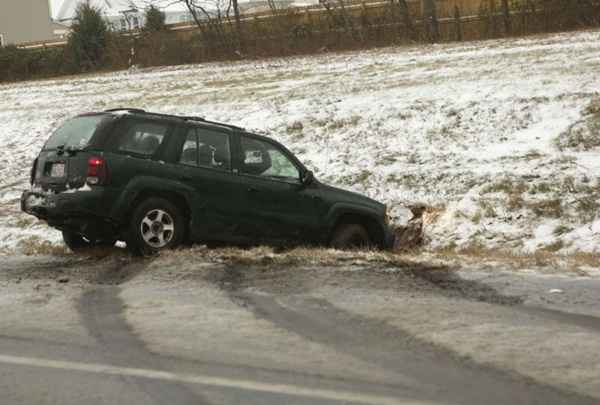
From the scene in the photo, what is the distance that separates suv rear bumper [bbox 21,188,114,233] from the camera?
34.9 ft

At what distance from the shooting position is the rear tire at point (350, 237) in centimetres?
1248

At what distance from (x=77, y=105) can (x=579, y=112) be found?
15904 millimetres

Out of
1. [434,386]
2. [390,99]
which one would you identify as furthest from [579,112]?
[434,386]

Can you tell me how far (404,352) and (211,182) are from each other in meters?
5.26

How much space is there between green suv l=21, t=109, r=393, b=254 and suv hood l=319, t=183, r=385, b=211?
2 centimetres

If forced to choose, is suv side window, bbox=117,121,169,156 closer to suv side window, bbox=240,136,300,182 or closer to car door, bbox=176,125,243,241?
car door, bbox=176,125,243,241

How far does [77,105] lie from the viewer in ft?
93.2

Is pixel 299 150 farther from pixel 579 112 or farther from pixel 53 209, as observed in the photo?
pixel 53 209

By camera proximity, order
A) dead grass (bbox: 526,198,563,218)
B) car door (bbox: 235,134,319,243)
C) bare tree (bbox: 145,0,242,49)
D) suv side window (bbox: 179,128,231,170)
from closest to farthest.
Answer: suv side window (bbox: 179,128,231,170)
car door (bbox: 235,134,319,243)
dead grass (bbox: 526,198,563,218)
bare tree (bbox: 145,0,242,49)

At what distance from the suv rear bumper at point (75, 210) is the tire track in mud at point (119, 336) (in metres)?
0.62

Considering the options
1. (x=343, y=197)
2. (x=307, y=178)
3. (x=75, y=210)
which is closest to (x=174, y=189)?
(x=75, y=210)

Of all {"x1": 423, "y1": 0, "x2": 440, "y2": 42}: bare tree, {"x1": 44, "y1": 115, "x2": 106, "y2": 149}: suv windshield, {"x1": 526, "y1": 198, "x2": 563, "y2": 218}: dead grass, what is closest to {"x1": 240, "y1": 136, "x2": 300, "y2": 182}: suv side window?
{"x1": 44, "y1": 115, "x2": 106, "y2": 149}: suv windshield

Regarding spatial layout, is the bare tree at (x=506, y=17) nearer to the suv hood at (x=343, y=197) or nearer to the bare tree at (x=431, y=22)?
the bare tree at (x=431, y=22)

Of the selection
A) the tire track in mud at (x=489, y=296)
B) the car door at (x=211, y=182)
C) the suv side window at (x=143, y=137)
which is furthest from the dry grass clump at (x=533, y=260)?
the suv side window at (x=143, y=137)
